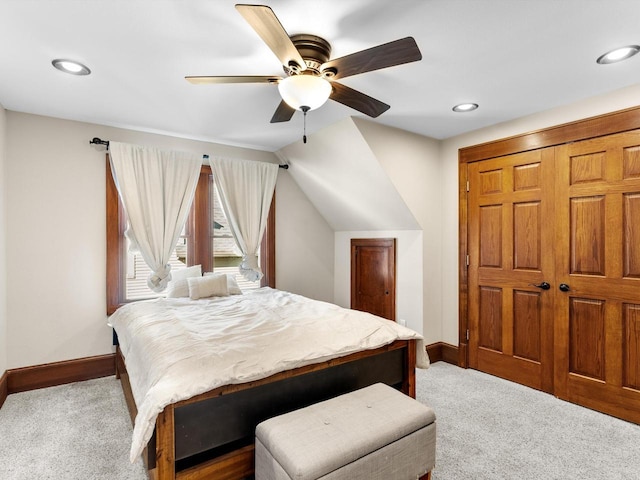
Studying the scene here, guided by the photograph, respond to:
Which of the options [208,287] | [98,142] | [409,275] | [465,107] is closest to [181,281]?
[208,287]

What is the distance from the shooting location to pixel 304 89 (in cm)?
189

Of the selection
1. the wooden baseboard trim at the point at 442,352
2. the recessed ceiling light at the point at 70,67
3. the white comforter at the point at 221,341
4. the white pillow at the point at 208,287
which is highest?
the recessed ceiling light at the point at 70,67

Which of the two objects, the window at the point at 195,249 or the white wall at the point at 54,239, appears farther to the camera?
the window at the point at 195,249

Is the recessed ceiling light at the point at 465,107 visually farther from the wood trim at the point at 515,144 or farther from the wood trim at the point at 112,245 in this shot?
the wood trim at the point at 112,245

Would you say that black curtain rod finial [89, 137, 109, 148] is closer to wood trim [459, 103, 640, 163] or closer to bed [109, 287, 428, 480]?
bed [109, 287, 428, 480]

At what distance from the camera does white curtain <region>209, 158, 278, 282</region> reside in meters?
3.96

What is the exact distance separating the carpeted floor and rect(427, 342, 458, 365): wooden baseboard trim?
0.61 meters

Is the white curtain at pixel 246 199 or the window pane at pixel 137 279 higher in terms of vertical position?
the white curtain at pixel 246 199

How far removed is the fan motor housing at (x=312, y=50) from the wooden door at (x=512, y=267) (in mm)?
2274

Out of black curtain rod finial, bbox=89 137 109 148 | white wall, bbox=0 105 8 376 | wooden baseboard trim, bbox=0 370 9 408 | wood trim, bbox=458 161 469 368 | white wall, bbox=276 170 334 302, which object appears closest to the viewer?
wooden baseboard trim, bbox=0 370 9 408

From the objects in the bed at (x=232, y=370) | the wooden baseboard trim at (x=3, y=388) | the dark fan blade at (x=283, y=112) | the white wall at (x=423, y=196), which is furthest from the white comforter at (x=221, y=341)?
the dark fan blade at (x=283, y=112)

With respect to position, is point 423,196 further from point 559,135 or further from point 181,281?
point 181,281

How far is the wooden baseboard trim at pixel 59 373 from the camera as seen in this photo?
3041 mm

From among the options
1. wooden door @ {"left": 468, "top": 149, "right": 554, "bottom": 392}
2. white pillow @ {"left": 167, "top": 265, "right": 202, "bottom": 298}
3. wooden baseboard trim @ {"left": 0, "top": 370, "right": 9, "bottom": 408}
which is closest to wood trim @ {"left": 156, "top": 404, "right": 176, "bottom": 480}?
white pillow @ {"left": 167, "top": 265, "right": 202, "bottom": 298}
